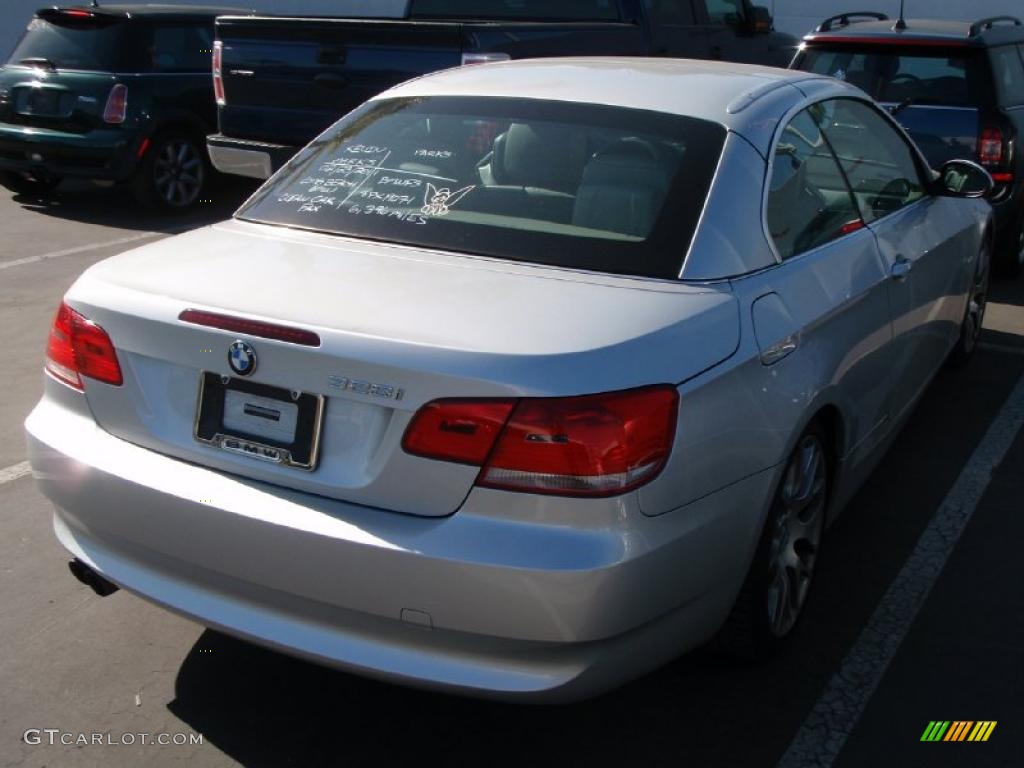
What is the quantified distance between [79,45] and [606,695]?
30.0 feet

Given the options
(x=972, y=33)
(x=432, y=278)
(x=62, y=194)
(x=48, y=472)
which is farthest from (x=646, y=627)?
(x=62, y=194)

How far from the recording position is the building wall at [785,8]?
16.2m

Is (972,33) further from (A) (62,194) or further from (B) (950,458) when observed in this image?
(A) (62,194)

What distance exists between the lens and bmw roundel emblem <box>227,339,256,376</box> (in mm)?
3041

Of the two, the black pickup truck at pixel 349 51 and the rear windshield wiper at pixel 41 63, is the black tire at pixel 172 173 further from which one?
the black pickup truck at pixel 349 51

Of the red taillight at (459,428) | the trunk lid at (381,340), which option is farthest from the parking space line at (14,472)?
the red taillight at (459,428)

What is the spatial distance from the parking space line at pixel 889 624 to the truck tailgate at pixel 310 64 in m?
4.02

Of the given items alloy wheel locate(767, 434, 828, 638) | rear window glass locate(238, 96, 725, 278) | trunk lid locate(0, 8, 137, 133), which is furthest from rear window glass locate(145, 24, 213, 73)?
alloy wheel locate(767, 434, 828, 638)

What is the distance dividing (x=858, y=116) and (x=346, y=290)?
2576 mm

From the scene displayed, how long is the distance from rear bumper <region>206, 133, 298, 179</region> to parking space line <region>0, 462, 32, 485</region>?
3.73 meters

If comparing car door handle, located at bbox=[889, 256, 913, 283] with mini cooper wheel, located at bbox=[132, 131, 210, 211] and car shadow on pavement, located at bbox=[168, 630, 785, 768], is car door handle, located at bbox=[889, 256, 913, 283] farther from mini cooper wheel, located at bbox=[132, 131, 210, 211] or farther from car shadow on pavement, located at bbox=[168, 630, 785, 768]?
mini cooper wheel, located at bbox=[132, 131, 210, 211]

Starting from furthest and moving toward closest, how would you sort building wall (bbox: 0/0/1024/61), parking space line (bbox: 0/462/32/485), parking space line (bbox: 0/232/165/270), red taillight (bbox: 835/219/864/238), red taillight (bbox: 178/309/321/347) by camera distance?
building wall (bbox: 0/0/1024/61) → parking space line (bbox: 0/232/165/270) → parking space line (bbox: 0/462/32/485) → red taillight (bbox: 835/219/864/238) → red taillight (bbox: 178/309/321/347)

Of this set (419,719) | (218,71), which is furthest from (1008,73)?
(419,719)

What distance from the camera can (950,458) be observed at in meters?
5.62
